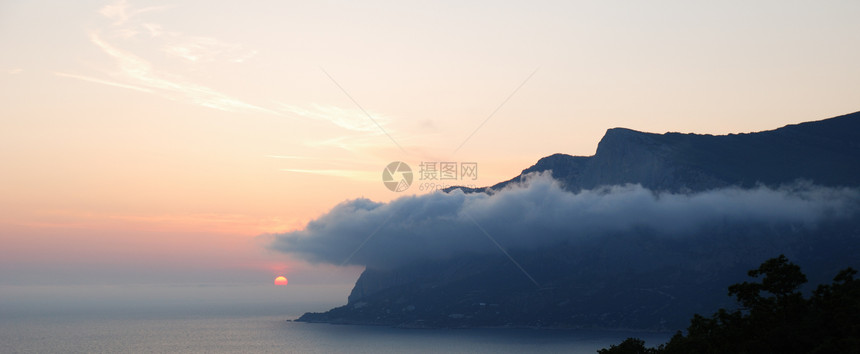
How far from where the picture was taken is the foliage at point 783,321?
87.9m

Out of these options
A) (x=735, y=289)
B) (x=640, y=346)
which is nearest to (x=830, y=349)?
(x=735, y=289)

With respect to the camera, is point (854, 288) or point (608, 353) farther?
point (608, 353)

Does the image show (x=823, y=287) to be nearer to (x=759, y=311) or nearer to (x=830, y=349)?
(x=759, y=311)

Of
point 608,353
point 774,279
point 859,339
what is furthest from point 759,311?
point 608,353

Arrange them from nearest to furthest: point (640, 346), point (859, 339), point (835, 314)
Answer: point (859, 339) → point (835, 314) → point (640, 346)

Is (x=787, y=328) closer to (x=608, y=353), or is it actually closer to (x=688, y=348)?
(x=688, y=348)

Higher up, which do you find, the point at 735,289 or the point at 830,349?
the point at 735,289

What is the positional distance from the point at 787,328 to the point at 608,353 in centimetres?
3236

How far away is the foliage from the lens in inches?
3462

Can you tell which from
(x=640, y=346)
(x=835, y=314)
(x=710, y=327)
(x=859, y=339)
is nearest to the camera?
(x=859, y=339)

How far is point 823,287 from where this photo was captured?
9938 cm

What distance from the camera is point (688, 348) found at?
100062 millimetres

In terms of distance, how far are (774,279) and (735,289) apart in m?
5.58

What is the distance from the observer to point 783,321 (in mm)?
93562
